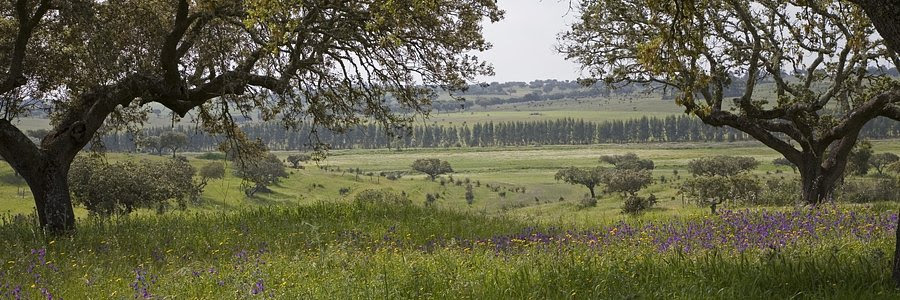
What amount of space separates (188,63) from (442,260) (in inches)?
356

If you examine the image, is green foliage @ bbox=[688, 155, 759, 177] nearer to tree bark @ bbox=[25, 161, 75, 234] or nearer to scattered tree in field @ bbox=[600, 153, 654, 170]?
scattered tree in field @ bbox=[600, 153, 654, 170]

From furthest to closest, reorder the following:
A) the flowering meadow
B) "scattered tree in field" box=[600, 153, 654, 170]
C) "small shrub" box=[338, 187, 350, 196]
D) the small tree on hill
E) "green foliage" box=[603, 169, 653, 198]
Result: 1. "scattered tree in field" box=[600, 153, 654, 170]
2. the small tree on hill
3. "small shrub" box=[338, 187, 350, 196]
4. "green foliage" box=[603, 169, 653, 198]
5. the flowering meadow

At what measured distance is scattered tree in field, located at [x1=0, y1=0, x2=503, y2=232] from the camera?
36.3 feet

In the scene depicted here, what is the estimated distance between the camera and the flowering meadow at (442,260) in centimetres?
569

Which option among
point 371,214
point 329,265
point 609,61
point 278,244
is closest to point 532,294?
point 329,265

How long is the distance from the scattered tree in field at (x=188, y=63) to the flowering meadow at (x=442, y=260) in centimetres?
192

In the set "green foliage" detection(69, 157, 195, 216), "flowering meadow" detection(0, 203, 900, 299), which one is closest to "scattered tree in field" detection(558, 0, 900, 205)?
"flowering meadow" detection(0, 203, 900, 299)

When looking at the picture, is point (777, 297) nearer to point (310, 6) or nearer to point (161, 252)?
point (161, 252)

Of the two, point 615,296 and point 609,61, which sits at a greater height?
point 609,61

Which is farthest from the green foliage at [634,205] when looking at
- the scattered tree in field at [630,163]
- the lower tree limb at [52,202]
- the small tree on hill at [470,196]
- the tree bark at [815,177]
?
the scattered tree in field at [630,163]

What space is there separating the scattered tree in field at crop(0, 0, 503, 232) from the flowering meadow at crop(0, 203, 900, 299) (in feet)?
6.30

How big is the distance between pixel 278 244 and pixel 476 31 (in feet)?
22.5

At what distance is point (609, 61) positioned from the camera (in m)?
22.6

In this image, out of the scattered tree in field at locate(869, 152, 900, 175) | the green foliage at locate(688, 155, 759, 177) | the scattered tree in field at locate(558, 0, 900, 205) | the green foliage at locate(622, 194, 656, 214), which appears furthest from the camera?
the scattered tree in field at locate(869, 152, 900, 175)
